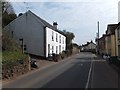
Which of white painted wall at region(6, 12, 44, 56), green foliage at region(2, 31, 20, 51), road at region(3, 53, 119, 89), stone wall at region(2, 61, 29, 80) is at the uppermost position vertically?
white painted wall at region(6, 12, 44, 56)

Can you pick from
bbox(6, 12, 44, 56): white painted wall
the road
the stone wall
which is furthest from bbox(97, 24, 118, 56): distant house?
the stone wall

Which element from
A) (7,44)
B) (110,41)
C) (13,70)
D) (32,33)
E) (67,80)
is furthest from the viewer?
(110,41)

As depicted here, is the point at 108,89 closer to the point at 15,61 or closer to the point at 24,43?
the point at 15,61

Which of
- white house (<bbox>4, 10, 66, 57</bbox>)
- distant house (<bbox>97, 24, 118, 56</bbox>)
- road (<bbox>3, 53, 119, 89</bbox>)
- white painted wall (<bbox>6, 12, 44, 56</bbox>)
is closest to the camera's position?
road (<bbox>3, 53, 119, 89</bbox>)

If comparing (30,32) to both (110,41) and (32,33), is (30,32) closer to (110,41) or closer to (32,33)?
(32,33)

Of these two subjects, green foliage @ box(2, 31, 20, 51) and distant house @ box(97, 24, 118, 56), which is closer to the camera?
green foliage @ box(2, 31, 20, 51)

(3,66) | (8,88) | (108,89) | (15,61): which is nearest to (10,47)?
(15,61)

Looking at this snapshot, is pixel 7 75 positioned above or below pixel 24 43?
below

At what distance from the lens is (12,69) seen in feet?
70.5

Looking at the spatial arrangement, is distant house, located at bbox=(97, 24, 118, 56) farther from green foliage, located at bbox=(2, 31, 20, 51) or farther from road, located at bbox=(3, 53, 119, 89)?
road, located at bbox=(3, 53, 119, 89)

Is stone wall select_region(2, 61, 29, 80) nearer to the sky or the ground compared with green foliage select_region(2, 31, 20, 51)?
nearer to the ground

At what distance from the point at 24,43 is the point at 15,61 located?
23770 mm

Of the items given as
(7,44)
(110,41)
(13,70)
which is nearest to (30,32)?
(7,44)

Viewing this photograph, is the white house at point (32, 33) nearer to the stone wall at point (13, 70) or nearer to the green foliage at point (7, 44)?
the green foliage at point (7, 44)
